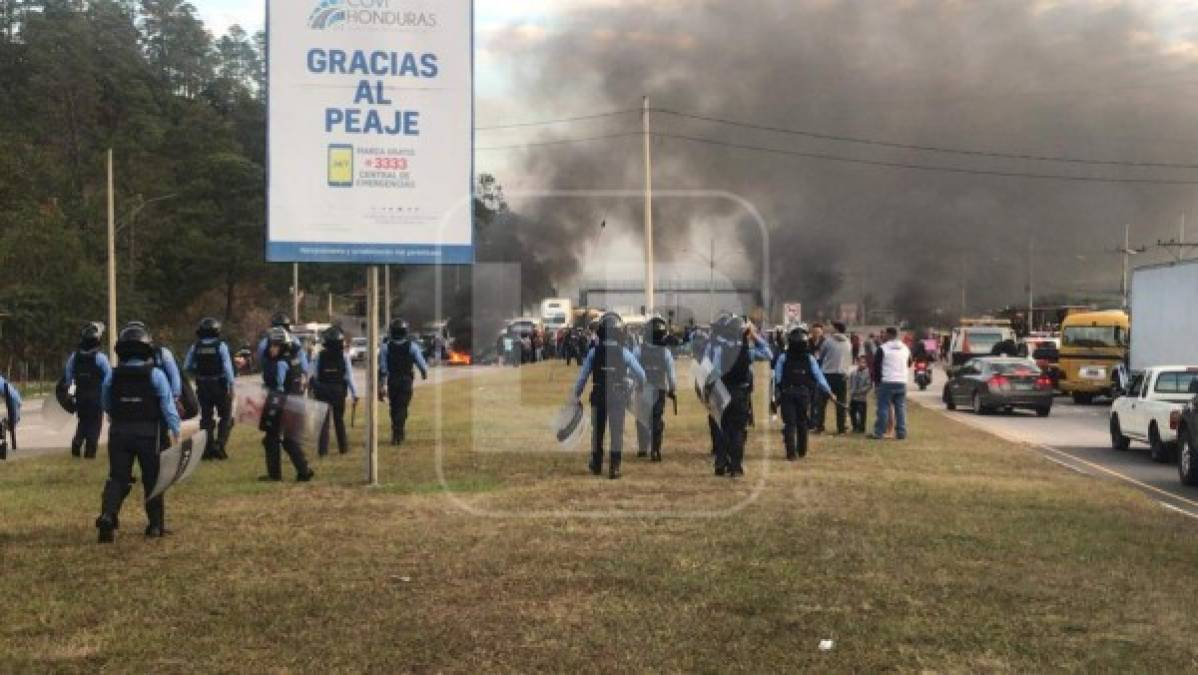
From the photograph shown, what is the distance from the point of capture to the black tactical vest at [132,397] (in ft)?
28.6

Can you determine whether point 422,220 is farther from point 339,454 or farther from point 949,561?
point 949,561

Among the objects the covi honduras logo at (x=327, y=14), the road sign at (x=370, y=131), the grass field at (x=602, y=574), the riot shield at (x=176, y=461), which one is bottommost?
the grass field at (x=602, y=574)

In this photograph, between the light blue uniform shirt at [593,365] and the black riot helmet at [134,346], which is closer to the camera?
the black riot helmet at [134,346]

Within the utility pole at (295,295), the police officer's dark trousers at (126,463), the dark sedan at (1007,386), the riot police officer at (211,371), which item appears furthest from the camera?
the utility pole at (295,295)

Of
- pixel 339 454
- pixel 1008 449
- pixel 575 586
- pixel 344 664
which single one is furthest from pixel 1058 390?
pixel 344 664

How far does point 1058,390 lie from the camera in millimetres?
31891

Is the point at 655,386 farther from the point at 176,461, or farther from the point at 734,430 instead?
the point at 176,461

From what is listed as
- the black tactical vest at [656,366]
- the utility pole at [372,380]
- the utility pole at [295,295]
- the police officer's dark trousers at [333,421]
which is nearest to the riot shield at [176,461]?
the utility pole at [372,380]

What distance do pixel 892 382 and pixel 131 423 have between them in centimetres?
1182

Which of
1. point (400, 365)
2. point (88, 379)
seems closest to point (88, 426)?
point (88, 379)

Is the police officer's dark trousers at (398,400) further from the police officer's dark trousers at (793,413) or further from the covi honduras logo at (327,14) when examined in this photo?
the covi honduras logo at (327,14)

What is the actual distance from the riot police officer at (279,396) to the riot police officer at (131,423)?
343cm

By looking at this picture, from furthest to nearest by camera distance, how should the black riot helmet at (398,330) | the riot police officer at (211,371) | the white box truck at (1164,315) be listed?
the white box truck at (1164,315), the black riot helmet at (398,330), the riot police officer at (211,371)

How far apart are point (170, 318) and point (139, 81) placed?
18.5 meters
